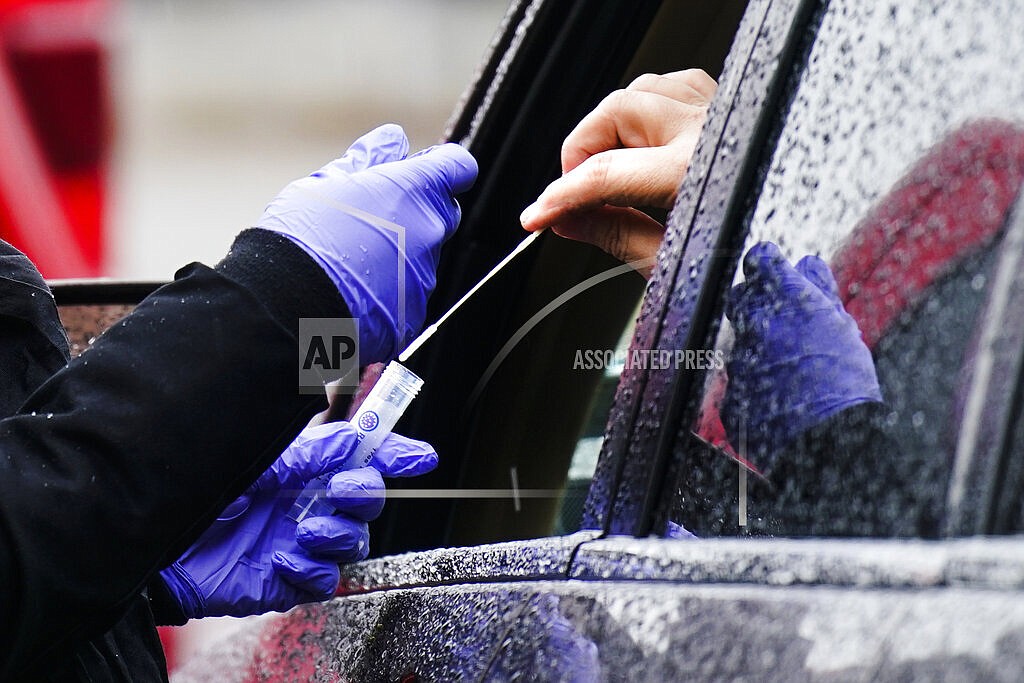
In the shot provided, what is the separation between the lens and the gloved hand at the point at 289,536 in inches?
55.0

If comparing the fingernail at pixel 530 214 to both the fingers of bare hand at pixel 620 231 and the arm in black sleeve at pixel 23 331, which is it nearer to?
the fingers of bare hand at pixel 620 231

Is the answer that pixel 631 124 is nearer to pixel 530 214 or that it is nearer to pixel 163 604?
pixel 530 214

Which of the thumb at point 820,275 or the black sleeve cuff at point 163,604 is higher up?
the thumb at point 820,275

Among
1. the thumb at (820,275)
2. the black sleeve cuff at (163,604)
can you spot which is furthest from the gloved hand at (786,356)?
the black sleeve cuff at (163,604)

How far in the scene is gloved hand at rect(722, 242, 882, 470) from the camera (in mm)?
714

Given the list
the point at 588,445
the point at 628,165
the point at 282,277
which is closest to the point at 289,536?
the point at 588,445

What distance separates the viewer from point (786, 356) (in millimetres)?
764

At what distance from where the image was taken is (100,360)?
0.98 meters

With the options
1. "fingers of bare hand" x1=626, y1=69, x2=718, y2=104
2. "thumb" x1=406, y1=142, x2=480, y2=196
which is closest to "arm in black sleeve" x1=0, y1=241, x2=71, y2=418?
"thumb" x1=406, y1=142, x2=480, y2=196

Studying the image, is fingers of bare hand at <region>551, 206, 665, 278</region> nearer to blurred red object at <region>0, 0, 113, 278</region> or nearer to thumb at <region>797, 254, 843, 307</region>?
thumb at <region>797, 254, 843, 307</region>

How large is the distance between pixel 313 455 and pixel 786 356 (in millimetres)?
857

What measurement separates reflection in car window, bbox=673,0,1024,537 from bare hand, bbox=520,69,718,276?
350mm

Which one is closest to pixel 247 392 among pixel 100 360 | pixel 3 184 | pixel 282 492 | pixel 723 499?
pixel 100 360

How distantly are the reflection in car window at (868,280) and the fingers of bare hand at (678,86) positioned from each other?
18.4 inches
